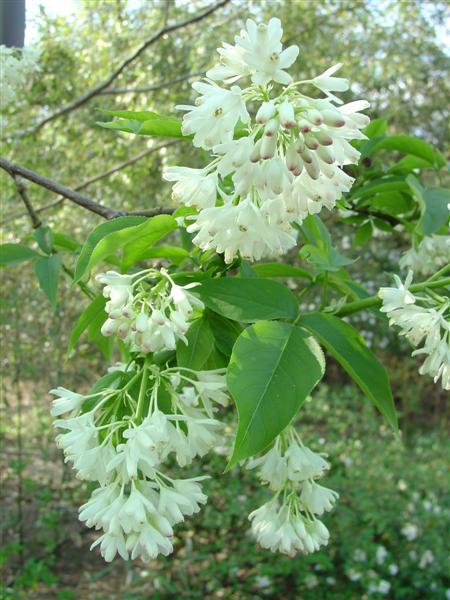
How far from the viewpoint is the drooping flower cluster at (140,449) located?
2.75ft

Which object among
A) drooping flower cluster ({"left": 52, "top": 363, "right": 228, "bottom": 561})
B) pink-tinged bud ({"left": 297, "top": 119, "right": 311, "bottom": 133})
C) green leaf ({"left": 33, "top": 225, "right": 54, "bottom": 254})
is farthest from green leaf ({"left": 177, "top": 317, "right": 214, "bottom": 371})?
green leaf ({"left": 33, "top": 225, "right": 54, "bottom": 254})

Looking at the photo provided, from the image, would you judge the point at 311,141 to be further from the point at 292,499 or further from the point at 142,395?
the point at 292,499

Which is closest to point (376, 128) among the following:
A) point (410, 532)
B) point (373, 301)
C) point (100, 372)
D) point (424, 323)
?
point (373, 301)

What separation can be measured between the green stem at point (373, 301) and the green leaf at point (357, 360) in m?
0.09

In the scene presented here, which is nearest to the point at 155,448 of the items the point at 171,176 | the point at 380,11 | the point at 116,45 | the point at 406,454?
the point at 171,176

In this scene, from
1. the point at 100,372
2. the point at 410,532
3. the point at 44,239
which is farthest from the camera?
the point at 100,372

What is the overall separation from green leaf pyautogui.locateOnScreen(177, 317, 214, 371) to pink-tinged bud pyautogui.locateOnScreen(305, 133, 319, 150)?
0.32 meters

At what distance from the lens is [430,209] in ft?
4.70

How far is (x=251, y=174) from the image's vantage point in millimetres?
806

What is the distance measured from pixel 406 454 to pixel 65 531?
2574 millimetres

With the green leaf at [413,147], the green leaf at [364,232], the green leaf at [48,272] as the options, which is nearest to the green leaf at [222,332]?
the green leaf at [48,272]

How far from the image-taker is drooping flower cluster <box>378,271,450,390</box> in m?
0.92

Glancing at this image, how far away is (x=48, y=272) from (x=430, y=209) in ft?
2.64

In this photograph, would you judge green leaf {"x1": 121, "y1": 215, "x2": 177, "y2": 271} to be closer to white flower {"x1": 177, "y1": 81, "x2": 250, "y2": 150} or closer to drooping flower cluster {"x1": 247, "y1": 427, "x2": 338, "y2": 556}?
white flower {"x1": 177, "y1": 81, "x2": 250, "y2": 150}
